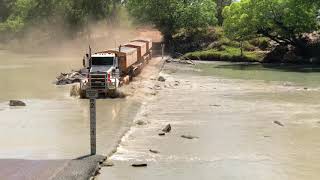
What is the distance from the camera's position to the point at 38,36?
114 metres

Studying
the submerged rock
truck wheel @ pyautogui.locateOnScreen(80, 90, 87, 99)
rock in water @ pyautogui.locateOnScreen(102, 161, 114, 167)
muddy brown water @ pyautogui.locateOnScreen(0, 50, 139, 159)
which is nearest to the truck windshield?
truck wheel @ pyautogui.locateOnScreen(80, 90, 87, 99)

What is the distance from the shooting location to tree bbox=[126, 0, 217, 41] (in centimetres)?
8306

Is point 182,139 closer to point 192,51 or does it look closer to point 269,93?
point 269,93

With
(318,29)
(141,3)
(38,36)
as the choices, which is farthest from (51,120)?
(38,36)

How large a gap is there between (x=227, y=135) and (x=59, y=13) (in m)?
87.1

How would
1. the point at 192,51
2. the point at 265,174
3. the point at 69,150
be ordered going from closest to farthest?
the point at 265,174
the point at 69,150
the point at 192,51

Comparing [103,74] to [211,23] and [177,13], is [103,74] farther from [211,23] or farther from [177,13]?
[211,23]

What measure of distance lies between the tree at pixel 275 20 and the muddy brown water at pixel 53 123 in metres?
31.5

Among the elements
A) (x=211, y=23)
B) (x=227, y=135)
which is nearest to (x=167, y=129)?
(x=227, y=135)

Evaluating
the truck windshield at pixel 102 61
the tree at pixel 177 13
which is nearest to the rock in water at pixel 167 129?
the truck windshield at pixel 102 61

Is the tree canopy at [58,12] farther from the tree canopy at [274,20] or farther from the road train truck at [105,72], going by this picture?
the road train truck at [105,72]

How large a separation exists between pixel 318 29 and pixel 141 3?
1067 inches

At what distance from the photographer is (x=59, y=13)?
108 metres

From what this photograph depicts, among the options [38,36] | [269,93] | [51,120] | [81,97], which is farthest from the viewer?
[38,36]
